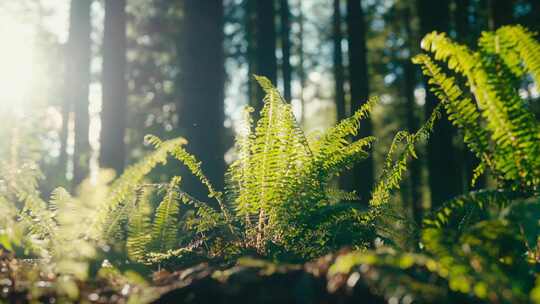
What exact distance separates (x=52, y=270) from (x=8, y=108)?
3.47 feet

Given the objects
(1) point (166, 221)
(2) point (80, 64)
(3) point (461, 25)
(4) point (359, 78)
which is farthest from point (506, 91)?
(2) point (80, 64)

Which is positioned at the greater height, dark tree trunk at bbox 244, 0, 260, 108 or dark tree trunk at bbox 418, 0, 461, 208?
dark tree trunk at bbox 244, 0, 260, 108

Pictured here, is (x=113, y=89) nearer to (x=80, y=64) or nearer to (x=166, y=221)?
(x=166, y=221)

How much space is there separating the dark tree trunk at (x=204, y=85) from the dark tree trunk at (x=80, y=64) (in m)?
9.57

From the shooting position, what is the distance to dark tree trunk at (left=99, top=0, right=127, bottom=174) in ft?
26.8

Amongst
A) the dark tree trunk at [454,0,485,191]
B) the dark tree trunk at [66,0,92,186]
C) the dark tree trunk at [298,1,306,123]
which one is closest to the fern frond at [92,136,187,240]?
the dark tree trunk at [454,0,485,191]

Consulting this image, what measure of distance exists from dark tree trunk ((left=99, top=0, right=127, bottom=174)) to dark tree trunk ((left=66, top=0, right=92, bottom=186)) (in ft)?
19.9

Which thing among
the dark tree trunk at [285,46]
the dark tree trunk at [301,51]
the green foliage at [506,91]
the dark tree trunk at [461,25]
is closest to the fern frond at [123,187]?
the green foliage at [506,91]

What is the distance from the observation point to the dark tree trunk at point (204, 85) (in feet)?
16.8

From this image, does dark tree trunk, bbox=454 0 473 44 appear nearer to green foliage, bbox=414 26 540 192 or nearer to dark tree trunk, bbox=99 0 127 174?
dark tree trunk, bbox=99 0 127 174

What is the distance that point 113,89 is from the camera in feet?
27.3

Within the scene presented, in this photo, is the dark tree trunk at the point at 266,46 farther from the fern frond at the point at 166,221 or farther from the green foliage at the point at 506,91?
the green foliage at the point at 506,91

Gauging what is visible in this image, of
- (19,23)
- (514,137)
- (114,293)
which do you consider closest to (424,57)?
(514,137)

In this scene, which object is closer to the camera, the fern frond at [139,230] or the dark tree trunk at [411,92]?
the fern frond at [139,230]
